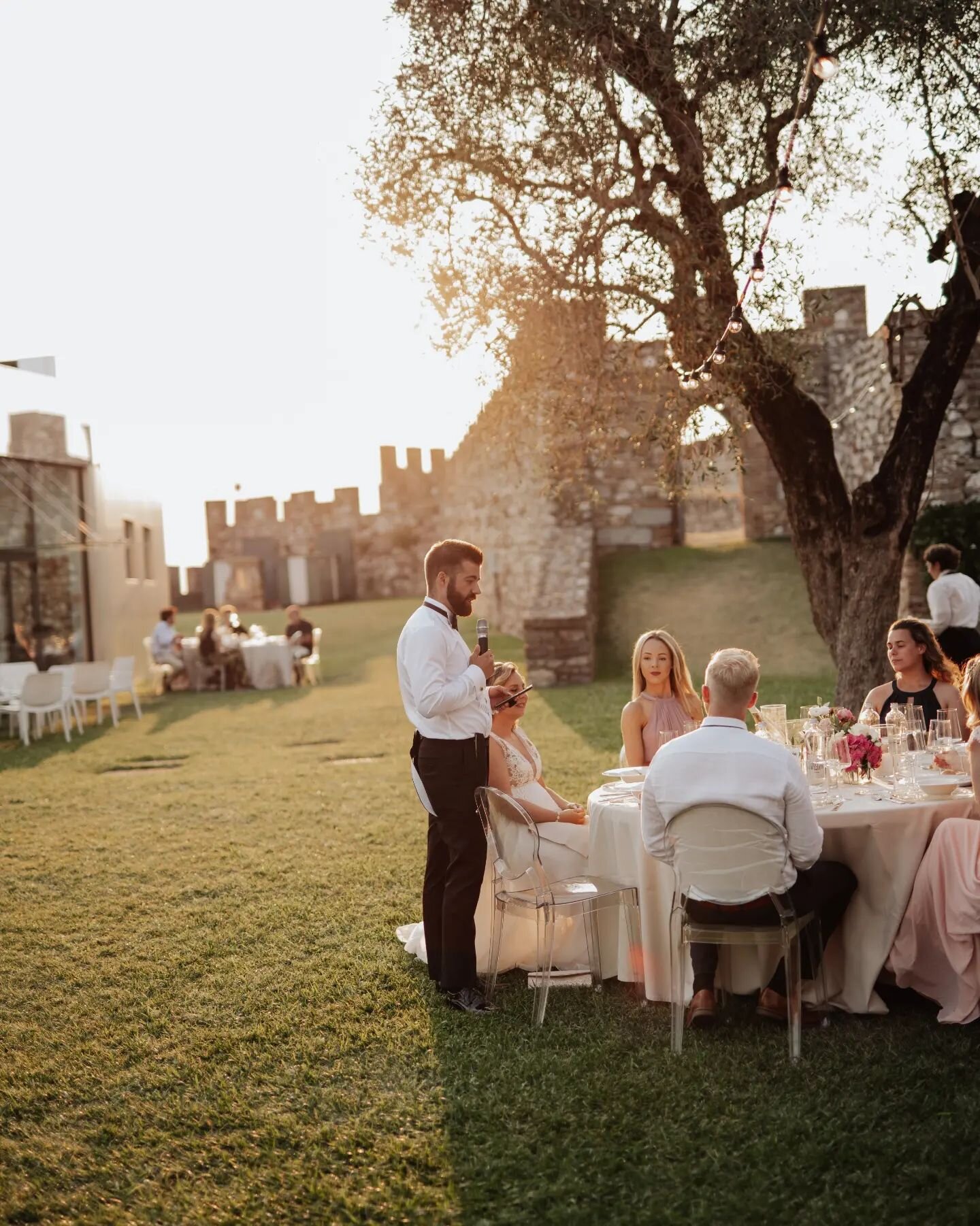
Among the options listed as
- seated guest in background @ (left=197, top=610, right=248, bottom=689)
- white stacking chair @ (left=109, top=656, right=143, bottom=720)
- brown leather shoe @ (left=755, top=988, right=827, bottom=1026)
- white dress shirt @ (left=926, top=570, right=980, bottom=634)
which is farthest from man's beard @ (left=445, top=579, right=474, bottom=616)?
seated guest in background @ (left=197, top=610, right=248, bottom=689)

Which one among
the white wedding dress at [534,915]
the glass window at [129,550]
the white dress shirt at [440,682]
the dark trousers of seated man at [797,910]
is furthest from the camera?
the glass window at [129,550]

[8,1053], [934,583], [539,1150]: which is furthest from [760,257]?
[8,1053]

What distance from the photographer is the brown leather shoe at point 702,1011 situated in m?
4.14

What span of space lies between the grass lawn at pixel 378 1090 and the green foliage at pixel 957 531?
9091 millimetres

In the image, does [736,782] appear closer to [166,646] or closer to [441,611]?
[441,611]

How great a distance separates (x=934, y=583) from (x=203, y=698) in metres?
11.7

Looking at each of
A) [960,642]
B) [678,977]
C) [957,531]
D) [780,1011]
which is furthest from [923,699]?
[957,531]

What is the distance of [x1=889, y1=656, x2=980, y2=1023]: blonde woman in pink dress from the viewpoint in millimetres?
4027

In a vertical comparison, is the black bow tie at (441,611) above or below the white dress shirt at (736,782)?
above

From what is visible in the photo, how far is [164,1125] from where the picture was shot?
144 inches

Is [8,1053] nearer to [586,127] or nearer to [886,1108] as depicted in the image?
[886,1108]

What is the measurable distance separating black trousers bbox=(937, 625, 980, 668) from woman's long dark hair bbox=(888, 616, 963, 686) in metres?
3.95

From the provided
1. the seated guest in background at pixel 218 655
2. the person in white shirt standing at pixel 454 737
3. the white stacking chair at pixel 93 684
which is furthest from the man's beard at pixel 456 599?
the seated guest in background at pixel 218 655

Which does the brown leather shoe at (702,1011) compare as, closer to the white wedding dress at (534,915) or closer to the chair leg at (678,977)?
the chair leg at (678,977)
